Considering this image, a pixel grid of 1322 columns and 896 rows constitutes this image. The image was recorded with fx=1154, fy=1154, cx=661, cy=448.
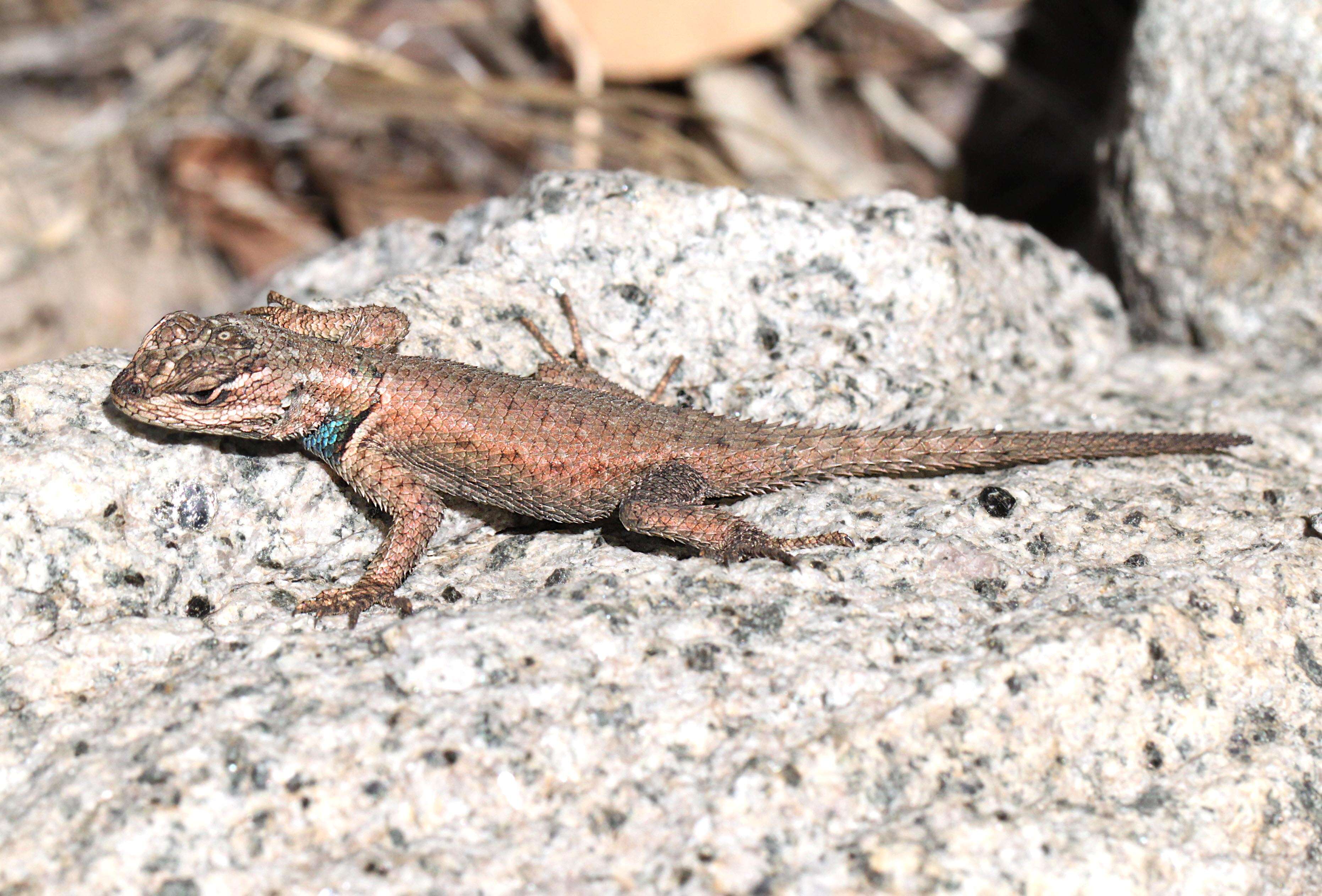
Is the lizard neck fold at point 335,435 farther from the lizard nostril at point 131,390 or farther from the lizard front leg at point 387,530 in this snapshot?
the lizard nostril at point 131,390

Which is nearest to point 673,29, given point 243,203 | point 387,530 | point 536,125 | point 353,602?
point 536,125

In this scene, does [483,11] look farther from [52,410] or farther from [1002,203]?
[52,410]

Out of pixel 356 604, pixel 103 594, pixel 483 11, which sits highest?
pixel 483 11

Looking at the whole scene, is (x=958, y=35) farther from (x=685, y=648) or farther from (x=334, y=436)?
(x=685, y=648)

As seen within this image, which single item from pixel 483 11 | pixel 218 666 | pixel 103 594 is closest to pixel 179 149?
pixel 483 11

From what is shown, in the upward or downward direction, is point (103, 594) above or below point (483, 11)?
below

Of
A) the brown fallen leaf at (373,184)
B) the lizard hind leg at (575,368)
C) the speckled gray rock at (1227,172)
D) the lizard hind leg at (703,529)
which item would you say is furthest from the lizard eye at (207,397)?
the brown fallen leaf at (373,184)

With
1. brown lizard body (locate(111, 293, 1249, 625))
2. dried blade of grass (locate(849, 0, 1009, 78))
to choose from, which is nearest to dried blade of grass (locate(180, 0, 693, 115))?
dried blade of grass (locate(849, 0, 1009, 78))
